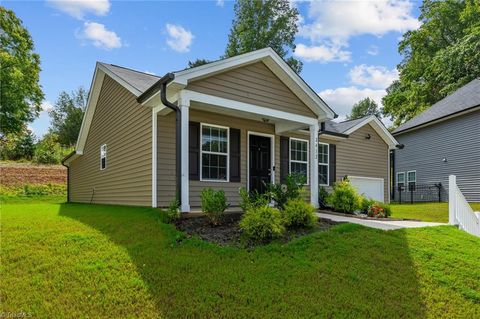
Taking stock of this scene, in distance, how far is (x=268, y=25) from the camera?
2711 cm

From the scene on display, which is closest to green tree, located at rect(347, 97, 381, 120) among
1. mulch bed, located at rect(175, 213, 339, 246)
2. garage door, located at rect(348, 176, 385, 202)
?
garage door, located at rect(348, 176, 385, 202)

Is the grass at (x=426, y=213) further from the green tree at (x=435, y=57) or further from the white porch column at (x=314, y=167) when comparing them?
the green tree at (x=435, y=57)

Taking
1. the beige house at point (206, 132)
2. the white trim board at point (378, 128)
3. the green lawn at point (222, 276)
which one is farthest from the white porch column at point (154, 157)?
the white trim board at point (378, 128)

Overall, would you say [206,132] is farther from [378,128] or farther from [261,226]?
[378,128]

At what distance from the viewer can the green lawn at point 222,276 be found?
3.38 m

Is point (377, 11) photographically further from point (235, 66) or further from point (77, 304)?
point (77, 304)

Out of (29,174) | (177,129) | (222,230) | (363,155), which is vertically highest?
(177,129)

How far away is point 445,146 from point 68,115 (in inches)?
1368

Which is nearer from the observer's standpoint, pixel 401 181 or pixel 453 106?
pixel 453 106

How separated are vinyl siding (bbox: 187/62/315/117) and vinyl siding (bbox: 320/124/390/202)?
3731 mm

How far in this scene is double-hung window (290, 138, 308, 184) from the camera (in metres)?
11.0

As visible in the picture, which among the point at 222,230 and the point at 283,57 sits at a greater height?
the point at 283,57

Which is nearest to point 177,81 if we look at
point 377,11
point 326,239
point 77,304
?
point 326,239

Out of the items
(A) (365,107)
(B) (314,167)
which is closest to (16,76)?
(B) (314,167)
